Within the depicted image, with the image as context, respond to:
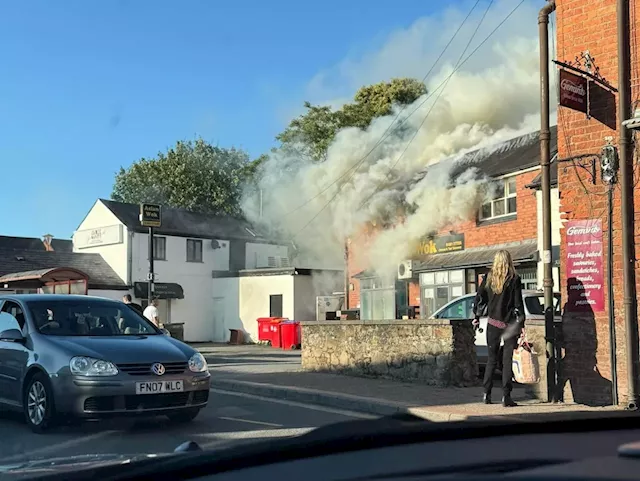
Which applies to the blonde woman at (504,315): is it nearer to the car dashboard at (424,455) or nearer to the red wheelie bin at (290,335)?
the car dashboard at (424,455)

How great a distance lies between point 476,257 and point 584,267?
1170 cm

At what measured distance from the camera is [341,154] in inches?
1093

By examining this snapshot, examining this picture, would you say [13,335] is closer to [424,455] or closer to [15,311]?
[15,311]

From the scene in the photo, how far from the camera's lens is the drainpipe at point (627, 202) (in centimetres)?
792

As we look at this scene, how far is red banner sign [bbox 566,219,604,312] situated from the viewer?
8.36 m

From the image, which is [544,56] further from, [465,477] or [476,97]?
[476,97]

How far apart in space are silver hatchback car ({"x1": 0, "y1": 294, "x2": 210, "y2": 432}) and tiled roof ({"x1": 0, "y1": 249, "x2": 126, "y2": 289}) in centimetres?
2378

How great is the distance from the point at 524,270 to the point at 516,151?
13.7 feet

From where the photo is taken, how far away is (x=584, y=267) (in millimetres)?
8469

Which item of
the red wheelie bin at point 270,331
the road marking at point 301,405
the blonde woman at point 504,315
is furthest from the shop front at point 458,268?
the road marking at point 301,405

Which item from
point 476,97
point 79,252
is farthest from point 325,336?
point 79,252

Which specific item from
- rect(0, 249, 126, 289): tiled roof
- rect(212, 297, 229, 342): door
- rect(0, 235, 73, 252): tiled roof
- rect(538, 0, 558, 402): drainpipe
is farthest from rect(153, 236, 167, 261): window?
rect(538, 0, 558, 402): drainpipe

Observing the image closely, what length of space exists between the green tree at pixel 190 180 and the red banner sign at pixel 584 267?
3992 centimetres

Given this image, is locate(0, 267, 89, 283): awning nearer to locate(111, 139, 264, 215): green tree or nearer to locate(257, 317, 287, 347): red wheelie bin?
locate(257, 317, 287, 347): red wheelie bin
